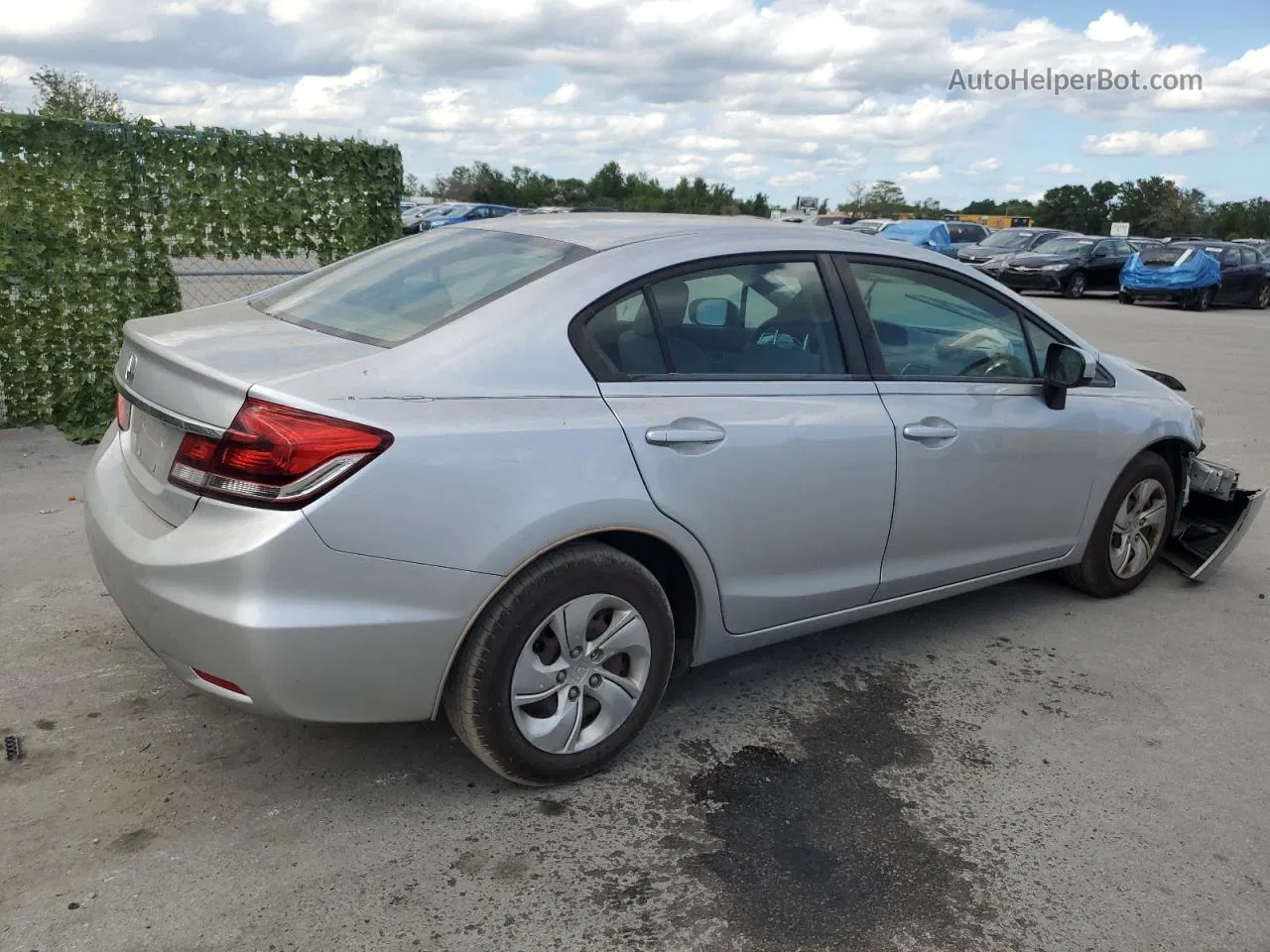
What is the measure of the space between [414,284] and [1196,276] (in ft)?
77.1

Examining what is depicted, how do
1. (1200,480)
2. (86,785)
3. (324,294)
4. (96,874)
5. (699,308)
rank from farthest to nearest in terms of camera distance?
1. (1200,480)
2. (324,294)
3. (699,308)
4. (86,785)
5. (96,874)

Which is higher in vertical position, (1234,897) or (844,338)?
(844,338)

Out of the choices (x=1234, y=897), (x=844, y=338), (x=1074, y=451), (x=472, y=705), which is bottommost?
(x=1234, y=897)

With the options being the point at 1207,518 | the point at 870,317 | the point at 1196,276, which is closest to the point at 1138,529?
the point at 1207,518

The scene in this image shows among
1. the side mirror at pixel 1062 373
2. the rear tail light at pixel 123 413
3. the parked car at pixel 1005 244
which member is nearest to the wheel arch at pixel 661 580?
the rear tail light at pixel 123 413

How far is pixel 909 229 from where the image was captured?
27.2 m

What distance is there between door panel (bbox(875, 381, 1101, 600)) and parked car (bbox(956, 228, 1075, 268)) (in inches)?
838

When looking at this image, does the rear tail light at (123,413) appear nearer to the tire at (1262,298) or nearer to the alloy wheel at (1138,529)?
the alloy wheel at (1138,529)

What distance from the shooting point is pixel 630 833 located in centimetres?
304

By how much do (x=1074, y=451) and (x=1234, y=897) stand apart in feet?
6.38

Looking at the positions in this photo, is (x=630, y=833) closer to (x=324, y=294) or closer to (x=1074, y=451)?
(x=324, y=294)

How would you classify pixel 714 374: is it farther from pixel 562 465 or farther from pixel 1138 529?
pixel 1138 529

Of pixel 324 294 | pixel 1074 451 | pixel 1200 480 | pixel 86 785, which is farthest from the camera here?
pixel 1200 480

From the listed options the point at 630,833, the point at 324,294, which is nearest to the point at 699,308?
the point at 324,294
